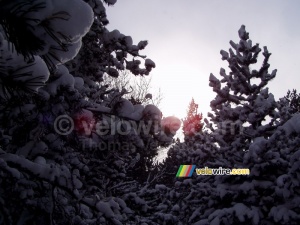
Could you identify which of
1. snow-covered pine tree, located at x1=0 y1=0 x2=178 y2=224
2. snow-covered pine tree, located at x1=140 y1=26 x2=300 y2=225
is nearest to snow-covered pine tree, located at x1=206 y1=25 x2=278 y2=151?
snow-covered pine tree, located at x1=140 y1=26 x2=300 y2=225

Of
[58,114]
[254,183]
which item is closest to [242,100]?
[254,183]

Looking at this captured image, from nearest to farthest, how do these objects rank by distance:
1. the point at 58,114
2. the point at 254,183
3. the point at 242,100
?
1. the point at 58,114
2. the point at 254,183
3. the point at 242,100

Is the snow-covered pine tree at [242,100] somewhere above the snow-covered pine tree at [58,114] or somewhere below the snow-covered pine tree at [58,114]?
above

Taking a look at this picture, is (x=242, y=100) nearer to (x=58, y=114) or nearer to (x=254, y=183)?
(x=254, y=183)

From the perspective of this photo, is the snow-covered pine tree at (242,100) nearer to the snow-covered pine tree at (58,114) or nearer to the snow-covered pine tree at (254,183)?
the snow-covered pine tree at (254,183)

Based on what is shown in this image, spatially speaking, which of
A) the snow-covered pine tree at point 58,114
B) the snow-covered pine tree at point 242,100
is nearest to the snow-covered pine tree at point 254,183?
the snow-covered pine tree at point 242,100

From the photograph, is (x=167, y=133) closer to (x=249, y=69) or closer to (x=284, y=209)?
(x=284, y=209)

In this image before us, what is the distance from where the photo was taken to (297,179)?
20.1ft

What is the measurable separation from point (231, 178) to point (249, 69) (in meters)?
4.37

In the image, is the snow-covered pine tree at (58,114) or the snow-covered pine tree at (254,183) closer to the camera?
the snow-covered pine tree at (58,114)

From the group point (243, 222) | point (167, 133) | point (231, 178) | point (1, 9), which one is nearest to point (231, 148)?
point (231, 178)

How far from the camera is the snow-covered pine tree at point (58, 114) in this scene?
139cm

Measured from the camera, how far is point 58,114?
12.0 ft

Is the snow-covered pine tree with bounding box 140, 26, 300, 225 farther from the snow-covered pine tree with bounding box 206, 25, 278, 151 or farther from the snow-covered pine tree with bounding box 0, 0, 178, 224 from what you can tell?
the snow-covered pine tree with bounding box 0, 0, 178, 224
